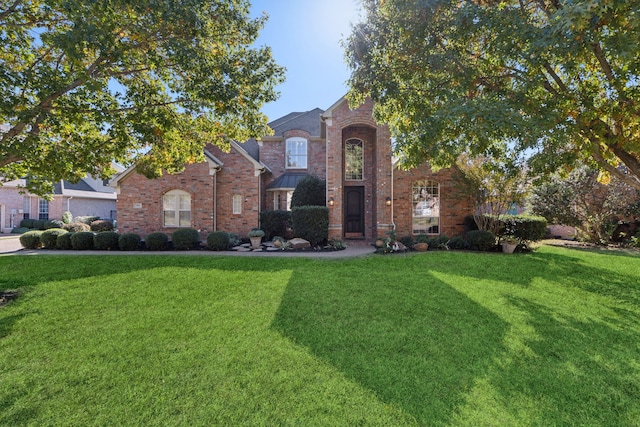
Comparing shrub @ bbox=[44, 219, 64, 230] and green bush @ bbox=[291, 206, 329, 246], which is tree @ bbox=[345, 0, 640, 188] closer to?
green bush @ bbox=[291, 206, 329, 246]

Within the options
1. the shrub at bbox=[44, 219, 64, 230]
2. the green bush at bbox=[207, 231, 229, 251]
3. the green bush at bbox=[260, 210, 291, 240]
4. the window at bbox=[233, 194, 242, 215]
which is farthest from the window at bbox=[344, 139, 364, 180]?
the shrub at bbox=[44, 219, 64, 230]

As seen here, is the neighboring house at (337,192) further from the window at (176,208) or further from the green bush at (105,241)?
the green bush at (105,241)

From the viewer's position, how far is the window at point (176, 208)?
14.4 m

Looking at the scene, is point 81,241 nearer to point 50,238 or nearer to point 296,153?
point 50,238

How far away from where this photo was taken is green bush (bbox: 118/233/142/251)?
11758 mm

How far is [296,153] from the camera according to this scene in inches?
722

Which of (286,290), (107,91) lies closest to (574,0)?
(286,290)

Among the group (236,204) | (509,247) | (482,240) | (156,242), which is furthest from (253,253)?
(509,247)

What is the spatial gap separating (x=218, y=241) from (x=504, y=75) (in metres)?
11.3

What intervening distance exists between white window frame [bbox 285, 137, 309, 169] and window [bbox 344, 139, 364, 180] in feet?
14.0

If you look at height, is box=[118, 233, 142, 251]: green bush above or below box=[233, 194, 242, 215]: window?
below

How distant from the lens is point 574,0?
4242 mm

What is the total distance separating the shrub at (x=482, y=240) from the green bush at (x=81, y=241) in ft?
54.0

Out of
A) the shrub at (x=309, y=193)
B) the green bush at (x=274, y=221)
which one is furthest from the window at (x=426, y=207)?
the green bush at (x=274, y=221)
